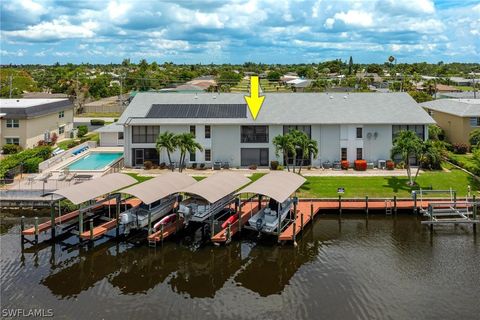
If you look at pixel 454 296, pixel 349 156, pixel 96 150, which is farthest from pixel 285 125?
pixel 454 296

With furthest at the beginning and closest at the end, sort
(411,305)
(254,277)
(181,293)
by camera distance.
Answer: (254,277)
(181,293)
(411,305)

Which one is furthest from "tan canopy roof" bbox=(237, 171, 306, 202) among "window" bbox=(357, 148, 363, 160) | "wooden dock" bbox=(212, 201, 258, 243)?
"window" bbox=(357, 148, 363, 160)

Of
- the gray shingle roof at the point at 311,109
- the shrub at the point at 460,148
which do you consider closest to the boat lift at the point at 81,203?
the gray shingle roof at the point at 311,109

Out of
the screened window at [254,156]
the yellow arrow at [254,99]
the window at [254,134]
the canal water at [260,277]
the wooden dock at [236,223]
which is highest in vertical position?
the yellow arrow at [254,99]

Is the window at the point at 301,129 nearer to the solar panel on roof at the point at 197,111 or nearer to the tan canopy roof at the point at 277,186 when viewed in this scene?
the solar panel on roof at the point at 197,111

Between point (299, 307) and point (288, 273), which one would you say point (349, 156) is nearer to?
point (288, 273)

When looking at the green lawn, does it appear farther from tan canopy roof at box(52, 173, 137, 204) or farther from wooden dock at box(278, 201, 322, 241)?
tan canopy roof at box(52, 173, 137, 204)

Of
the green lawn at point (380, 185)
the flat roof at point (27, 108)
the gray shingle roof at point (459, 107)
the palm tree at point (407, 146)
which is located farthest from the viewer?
the flat roof at point (27, 108)
